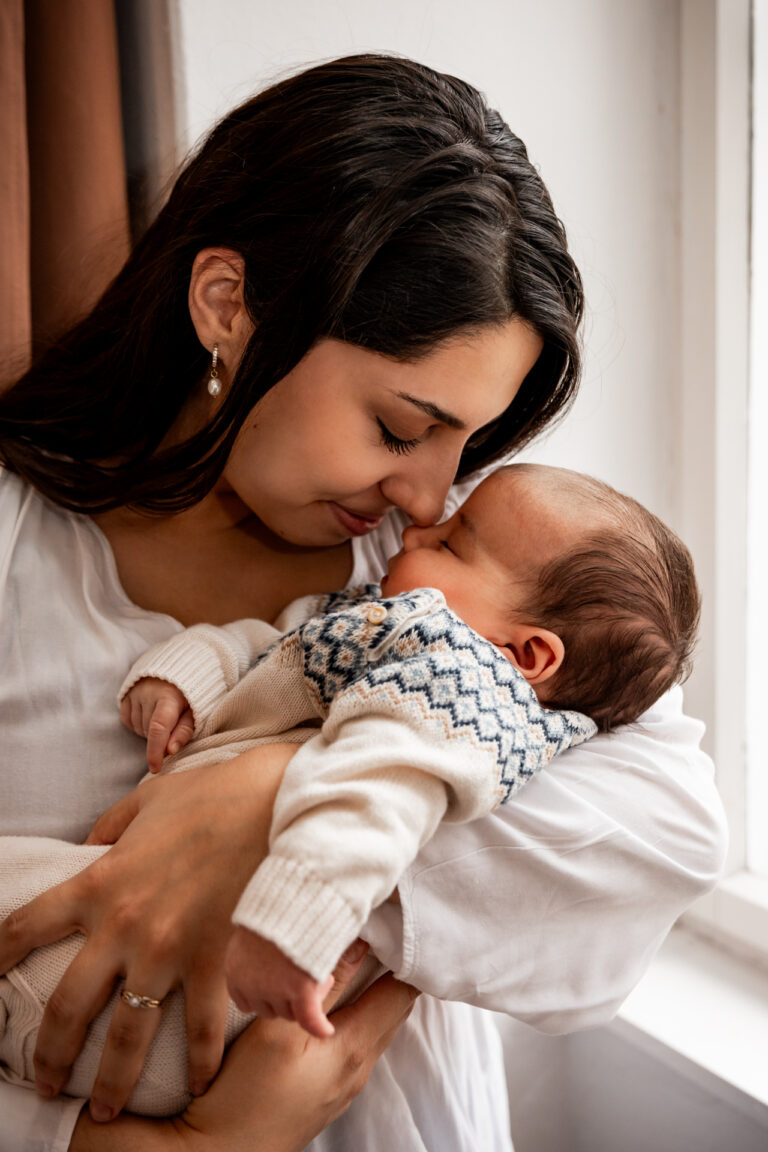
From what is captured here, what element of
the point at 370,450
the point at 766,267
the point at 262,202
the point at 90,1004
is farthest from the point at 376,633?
the point at 766,267

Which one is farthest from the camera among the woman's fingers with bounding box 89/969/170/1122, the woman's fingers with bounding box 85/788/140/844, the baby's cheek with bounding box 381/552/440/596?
the baby's cheek with bounding box 381/552/440/596

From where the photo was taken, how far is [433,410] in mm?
1067

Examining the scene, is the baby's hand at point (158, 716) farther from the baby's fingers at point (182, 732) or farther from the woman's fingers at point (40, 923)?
the woman's fingers at point (40, 923)

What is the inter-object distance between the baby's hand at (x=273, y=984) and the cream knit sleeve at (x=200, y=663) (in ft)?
1.38

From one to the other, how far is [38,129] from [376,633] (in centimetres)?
111

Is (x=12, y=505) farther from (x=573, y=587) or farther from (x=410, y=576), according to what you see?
(x=573, y=587)

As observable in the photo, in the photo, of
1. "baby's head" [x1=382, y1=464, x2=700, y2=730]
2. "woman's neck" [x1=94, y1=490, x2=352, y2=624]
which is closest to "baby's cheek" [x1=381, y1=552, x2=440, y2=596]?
"baby's head" [x1=382, y1=464, x2=700, y2=730]

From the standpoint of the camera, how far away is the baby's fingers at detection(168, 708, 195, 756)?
43.3 inches

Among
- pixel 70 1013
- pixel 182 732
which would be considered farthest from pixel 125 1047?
pixel 182 732

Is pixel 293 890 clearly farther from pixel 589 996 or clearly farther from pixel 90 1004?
pixel 589 996

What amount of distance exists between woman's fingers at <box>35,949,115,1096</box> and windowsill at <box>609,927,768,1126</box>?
3.83 feet

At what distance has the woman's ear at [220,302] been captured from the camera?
3.70 feet

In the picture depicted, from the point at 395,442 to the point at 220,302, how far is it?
300mm

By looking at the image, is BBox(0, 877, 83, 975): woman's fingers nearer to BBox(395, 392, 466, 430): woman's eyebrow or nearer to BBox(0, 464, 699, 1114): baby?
BBox(0, 464, 699, 1114): baby
